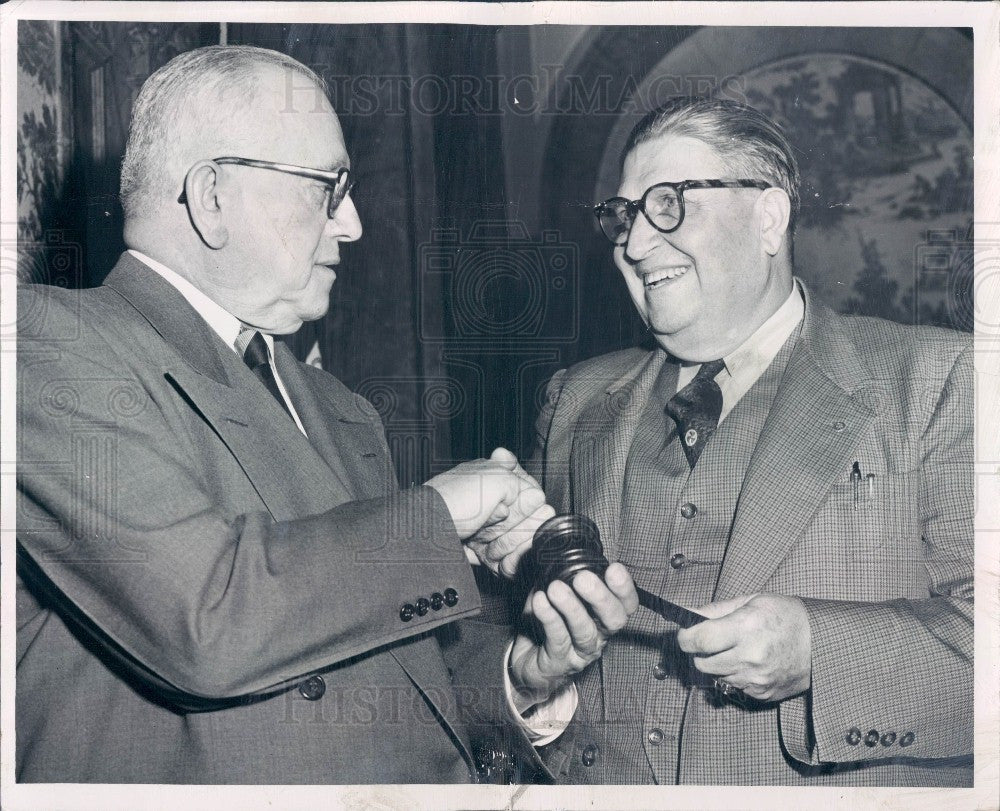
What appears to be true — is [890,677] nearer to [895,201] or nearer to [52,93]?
[895,201]

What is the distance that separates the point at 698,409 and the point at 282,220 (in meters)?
1.31

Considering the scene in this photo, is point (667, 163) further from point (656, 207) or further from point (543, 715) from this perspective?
point (543, 715)

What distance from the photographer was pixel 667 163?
3240mm

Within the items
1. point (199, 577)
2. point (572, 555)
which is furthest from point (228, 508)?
point (572, 555)

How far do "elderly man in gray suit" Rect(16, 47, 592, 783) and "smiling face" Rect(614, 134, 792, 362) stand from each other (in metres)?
0.69

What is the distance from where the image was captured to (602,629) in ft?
10.3

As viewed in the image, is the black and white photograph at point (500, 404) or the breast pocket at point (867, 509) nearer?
the black and white photograph at point (500, 404)

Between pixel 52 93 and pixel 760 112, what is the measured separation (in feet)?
7.15

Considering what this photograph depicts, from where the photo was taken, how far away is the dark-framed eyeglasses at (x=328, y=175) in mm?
3148

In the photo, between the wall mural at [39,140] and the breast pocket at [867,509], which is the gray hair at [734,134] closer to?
the breast pocket at [867,509]

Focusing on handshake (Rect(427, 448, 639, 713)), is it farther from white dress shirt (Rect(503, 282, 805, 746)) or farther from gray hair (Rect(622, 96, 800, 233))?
gray hair (Rect(622, 96, 800, 233))

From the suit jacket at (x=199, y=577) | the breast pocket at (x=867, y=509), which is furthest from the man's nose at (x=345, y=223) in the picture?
the breast pocket at (x=867, y=509)

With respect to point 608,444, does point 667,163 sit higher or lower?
higher

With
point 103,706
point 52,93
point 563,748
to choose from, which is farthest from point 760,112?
point 103,706
